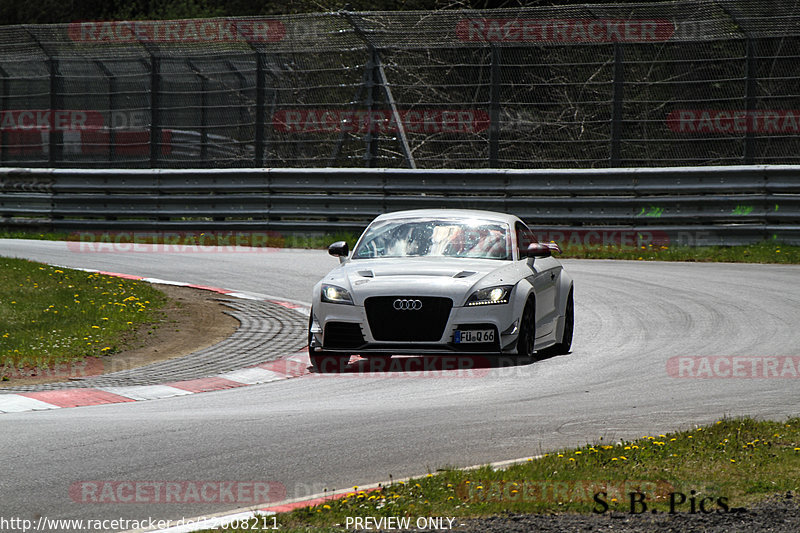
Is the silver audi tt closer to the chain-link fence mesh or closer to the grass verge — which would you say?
the grass verge

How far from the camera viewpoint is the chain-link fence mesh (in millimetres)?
19297

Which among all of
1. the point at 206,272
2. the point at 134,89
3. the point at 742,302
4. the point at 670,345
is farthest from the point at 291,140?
the point at 670,345

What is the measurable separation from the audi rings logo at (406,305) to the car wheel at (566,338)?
1922 mm

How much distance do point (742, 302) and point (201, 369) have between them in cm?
673

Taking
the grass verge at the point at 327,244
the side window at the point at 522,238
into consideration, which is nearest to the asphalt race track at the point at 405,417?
the side window at the point at 522,238

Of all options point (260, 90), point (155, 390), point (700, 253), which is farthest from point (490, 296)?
point (260, 90)

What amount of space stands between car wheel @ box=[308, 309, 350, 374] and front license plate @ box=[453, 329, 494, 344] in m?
1.19

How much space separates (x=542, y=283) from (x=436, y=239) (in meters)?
1.13

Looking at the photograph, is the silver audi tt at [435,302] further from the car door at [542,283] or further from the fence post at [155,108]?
the fence post at [155,108]

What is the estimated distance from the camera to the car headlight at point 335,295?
33.3ft

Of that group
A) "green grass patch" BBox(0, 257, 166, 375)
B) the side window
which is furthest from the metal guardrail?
the side window

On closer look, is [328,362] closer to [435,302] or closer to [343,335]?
[343,335]

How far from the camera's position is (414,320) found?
10.0 metres

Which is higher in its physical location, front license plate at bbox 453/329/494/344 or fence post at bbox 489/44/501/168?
fence post at bbox 489/44/501/168
